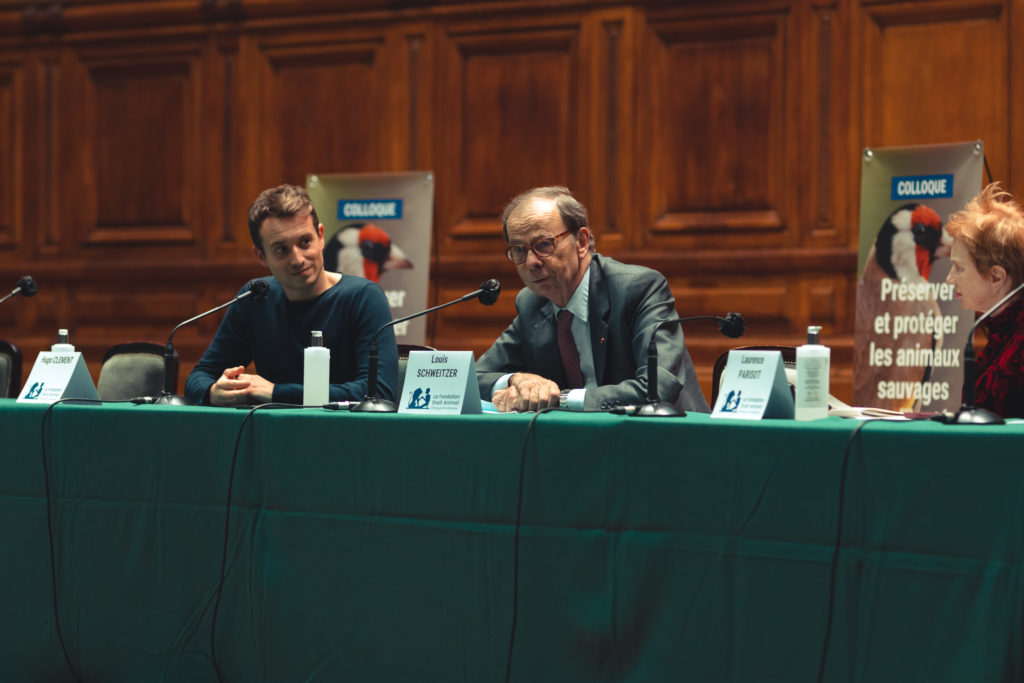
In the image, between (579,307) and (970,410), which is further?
(579,307)

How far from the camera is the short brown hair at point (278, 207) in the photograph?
9.52ft

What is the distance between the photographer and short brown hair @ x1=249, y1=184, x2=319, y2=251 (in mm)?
2900

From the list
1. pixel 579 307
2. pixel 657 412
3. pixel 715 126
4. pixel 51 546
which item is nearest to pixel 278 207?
pixel 579 307

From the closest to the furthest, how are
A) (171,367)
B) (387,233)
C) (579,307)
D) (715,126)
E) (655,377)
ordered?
(655,377) < (171,367) < (579,307) < (387,233) < (715,126)

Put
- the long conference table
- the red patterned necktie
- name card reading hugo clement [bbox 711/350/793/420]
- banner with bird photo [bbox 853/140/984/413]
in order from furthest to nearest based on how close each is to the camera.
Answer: banner with bird photo [bbox 853/140/984/413], the red patterned necktie, name card reading hugo clement [bbox 711/350/793/420], the long conference table

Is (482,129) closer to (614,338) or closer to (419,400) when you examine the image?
(614,338)

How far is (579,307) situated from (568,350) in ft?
0.38

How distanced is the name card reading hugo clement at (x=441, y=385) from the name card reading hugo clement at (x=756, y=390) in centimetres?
47

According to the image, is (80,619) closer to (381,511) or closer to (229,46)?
(381,511)

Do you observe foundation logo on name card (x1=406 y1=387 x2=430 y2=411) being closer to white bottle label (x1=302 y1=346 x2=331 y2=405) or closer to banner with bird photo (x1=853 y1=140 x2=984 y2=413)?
white bottle label (x1=302 y1=346 x2=331 y2=405)

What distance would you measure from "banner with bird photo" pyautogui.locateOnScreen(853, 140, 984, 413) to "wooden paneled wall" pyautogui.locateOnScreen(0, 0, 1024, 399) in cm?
61

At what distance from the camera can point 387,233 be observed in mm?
4762

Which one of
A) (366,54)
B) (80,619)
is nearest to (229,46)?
(366,54)

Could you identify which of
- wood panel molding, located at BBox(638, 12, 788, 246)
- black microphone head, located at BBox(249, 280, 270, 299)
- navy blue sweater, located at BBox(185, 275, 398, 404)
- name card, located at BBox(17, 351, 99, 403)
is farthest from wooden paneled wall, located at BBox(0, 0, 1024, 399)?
name card, located at BBox(17, 351, 99, 403)
